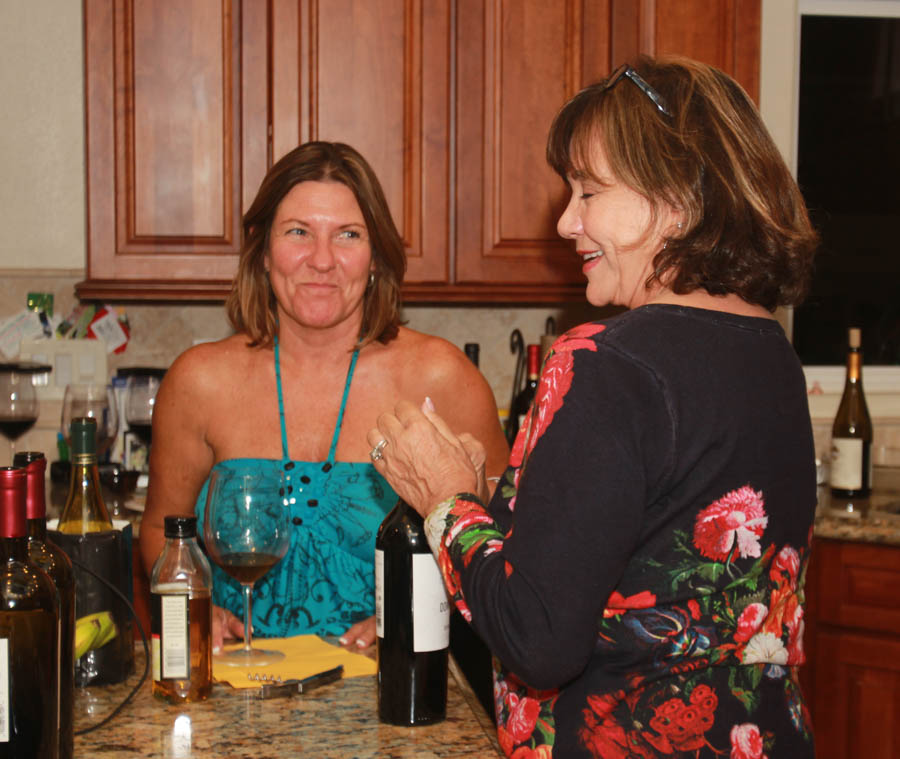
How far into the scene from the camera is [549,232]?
2.52 metres

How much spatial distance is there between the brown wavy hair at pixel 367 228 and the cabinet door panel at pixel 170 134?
509 millimetres

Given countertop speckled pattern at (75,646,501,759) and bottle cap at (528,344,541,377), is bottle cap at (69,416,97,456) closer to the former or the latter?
countertop speckled pattern at (75,646,501,759)

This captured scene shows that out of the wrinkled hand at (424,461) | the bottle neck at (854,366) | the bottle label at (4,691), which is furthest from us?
the bottle neck at (854,366)

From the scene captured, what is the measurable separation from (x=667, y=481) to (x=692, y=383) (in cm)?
9

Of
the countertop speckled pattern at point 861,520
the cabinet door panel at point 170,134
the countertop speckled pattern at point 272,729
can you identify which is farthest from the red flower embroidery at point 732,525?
the cabinet door panel at point 170,134

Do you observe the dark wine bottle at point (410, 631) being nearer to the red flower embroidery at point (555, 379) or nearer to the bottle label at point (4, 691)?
the red flower embroidery at point (555, 379)

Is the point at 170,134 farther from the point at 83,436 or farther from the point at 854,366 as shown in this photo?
the point at 854,366

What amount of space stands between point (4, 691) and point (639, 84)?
78 centimetres

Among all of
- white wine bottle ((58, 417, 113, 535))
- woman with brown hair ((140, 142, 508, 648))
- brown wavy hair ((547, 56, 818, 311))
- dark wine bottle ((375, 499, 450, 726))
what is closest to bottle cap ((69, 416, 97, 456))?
white wine bottle ((58, 417, 113, 535))

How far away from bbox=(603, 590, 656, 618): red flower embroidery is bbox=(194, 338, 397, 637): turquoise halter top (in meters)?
0.72

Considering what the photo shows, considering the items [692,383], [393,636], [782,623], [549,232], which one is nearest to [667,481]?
[692,383]

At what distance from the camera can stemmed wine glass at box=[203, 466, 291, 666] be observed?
1.12 metres

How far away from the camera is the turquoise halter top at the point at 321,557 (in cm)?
162

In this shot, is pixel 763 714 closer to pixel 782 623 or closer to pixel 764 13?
pixel 782 623
